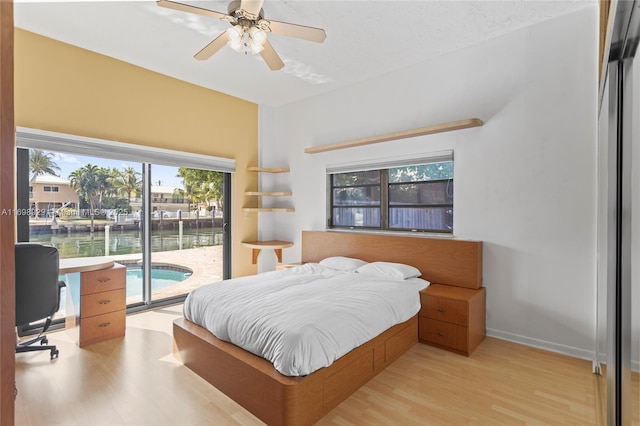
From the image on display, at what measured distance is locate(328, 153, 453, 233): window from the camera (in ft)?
11.2

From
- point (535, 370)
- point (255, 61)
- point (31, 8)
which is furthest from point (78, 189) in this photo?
point (535, 370)

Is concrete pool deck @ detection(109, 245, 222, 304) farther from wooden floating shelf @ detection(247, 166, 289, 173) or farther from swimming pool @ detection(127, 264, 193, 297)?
wooden floating shelf @ detection(247, 166, 289, 173)

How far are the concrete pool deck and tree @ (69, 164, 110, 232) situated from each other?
675 mm

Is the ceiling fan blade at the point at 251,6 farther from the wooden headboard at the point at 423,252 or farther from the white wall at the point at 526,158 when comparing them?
the wooden headboard at the point at 423,252

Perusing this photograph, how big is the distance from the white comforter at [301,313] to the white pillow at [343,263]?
0.41m

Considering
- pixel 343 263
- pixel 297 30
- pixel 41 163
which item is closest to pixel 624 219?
pixel 297 30

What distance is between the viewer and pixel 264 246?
4.45 meters

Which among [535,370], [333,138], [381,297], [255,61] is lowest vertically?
[535,370]

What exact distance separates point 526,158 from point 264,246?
3.30 metres

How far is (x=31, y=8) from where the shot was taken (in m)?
2.57

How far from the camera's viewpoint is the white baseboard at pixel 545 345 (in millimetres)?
2592

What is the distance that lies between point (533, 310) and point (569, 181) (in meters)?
1.20

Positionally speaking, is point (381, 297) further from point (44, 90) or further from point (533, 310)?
point (44, 90)

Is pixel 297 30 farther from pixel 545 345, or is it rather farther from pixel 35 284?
pixel 545 345
